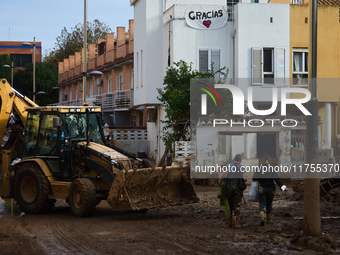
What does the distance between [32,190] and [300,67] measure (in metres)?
16.8

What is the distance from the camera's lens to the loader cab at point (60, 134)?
46.6ft

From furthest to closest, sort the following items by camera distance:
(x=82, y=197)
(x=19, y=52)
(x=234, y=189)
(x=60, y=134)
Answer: (x=19, y=52) → (x=60, y=134) → (x=82, y=197) → (x=234, y=189)

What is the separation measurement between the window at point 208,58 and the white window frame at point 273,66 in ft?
6.18

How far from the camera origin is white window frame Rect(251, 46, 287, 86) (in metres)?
25.7

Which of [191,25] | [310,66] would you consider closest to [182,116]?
[191,25]

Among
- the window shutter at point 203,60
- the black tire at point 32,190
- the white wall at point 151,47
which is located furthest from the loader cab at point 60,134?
the white wall at point 151,47

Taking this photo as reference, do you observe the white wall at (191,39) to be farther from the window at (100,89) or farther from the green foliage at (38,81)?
the green foliage at (38,81)

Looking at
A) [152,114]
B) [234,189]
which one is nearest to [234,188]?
[234,189]

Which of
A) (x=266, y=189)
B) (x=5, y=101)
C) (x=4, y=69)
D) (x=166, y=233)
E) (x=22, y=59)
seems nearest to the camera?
Result: (x=166, y=233)

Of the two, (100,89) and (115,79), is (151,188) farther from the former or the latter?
(100,89)

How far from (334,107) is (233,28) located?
25.1ft

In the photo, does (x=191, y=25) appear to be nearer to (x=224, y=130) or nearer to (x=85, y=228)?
(x=224, y=130)

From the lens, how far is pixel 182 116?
22531 millimetres

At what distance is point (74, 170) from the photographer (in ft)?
46.6
